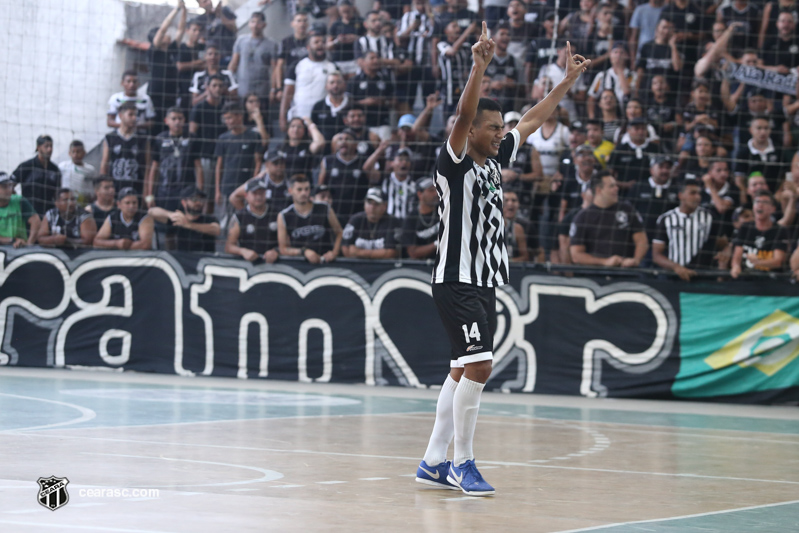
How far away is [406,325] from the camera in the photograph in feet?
43.3

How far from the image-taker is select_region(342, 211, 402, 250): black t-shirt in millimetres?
13609

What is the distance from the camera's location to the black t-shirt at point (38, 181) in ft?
48.1

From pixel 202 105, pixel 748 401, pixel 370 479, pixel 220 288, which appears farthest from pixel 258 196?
pixel 370 479

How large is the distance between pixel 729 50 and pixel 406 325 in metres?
6.02

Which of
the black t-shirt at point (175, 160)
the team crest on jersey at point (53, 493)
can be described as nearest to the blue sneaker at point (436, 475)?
the team crest on jersey at point (53, 493)

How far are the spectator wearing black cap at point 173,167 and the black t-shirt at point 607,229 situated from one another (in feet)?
18.2

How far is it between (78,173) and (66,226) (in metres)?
0.97

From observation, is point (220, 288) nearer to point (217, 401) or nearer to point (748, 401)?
point (217, 401)

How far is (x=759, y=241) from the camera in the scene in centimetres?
1274

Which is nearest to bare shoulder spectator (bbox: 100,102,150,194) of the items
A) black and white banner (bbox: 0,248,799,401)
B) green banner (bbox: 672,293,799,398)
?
black and white banner (bbox: 0,248,799,401)

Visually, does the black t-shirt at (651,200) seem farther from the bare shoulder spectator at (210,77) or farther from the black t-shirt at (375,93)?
the bare shoulder spectator at (210,77)

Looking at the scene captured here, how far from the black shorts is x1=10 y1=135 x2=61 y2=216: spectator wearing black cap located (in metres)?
9.98

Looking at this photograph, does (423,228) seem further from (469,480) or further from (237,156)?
(469,480)

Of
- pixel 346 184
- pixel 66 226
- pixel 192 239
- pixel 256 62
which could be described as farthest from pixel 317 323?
pixel 256 62
